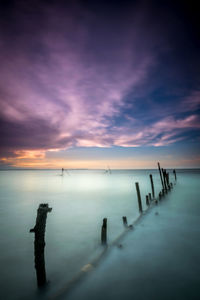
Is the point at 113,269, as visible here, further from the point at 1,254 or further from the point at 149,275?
the point at 1,254

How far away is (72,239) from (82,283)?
14.2ft

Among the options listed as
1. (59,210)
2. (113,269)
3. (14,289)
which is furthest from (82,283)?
(59,210)

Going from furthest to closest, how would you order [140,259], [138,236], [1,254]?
[138,236] → [1,254] → [140,259]

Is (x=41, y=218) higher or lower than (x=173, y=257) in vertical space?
higher

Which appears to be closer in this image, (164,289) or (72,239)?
(164,289)

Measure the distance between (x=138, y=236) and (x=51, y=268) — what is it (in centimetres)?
478

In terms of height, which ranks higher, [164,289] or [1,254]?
[1,254]

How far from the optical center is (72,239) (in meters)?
9.55

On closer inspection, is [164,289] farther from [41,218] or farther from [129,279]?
[41,218]

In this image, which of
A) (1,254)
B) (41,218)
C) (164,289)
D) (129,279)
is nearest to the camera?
(41,218)

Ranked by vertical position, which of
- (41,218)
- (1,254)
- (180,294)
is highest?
(41,218)

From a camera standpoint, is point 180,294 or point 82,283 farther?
point 82,283

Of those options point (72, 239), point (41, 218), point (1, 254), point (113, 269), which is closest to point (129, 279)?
point (113, 269)

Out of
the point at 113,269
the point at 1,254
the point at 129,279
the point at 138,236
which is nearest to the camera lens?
the point at 129,279
